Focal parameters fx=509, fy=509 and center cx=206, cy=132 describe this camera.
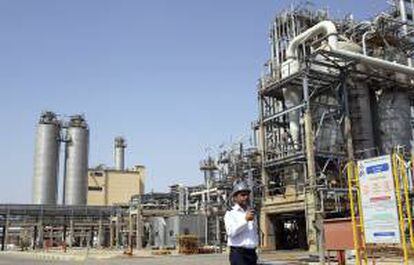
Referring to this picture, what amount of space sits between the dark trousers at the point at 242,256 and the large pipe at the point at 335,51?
28257mm

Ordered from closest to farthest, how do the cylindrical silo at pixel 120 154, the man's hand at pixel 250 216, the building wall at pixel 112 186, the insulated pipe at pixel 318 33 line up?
the man's hand at pixel 250 216 < the insulated pipe at pixel 318 33 < the building wall at pixel 112 186 < the cylindrical silo at pixel 120 154

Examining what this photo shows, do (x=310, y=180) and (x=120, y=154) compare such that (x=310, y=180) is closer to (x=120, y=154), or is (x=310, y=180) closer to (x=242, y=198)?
(x=242, y=198)

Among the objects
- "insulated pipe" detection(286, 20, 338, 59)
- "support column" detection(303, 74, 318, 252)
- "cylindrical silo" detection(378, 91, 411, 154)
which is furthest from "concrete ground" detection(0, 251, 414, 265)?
"insulated pipe" detection(286, 20, 338, 59)

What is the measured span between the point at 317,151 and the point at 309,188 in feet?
10.1

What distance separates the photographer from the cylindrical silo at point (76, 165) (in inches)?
2645

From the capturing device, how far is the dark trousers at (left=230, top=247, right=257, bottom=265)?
224 inches

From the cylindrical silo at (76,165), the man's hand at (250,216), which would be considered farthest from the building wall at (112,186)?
the man's hand at (250,216)

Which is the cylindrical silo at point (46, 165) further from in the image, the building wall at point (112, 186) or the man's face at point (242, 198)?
the man's face at point (242, 198)

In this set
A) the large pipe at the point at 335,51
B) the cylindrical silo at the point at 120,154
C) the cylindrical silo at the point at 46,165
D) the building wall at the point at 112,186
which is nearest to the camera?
the large pipe at the point at 335,51

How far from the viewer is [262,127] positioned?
128 ft

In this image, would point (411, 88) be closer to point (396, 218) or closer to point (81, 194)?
point (396, 218)

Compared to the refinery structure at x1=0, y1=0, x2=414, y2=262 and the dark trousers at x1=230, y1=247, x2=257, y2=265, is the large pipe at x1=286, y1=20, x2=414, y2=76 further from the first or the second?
the dark trousers at x1=230, y1=247, x2=257, y2=265

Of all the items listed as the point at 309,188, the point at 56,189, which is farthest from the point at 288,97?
the point at 56,189

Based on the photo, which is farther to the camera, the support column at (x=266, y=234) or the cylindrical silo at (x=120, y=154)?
the cylindrical silo at (x=120, y=154)
